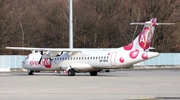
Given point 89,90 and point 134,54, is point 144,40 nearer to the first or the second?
point 134,54

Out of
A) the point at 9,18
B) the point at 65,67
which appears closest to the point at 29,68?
the point at 65,67

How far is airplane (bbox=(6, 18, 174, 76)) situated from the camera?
4159 centimetres

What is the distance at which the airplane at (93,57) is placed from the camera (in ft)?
136

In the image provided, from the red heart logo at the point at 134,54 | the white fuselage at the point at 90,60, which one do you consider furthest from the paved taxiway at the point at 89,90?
the white fuselage at the point at 90,60

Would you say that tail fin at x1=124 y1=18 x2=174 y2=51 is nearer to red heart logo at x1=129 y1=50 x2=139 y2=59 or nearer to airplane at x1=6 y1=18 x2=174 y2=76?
airplane at x1=6 y1=18 x2=174 y2=76

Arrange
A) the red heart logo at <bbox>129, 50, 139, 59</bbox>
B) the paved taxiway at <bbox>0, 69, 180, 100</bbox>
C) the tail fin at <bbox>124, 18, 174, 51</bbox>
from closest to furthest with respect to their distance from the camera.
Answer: the paved taxiway at <bbox>0, 69, 180, 100</bbox> < the red heart logo at <bbox>129, 50, 139, 59</bbox> < the tail fin at <bbox>124, 18, 174, 51</bbox>

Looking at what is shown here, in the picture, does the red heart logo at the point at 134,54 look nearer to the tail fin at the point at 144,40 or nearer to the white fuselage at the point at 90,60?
the white fuselage at the point at 90,60

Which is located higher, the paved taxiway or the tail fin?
the tail fin

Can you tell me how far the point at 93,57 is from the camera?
1734 inches

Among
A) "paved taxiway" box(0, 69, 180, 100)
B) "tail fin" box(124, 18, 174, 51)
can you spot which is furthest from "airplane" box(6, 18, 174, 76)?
"paved taxiway" box(0, 69, 180, 100)

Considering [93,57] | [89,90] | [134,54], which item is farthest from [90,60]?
[89,90]

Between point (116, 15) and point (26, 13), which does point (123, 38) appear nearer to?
point (116, 15)

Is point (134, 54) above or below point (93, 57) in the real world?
above

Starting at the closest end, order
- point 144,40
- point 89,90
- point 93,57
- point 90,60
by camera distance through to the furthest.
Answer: point 89,90 → point 144,40 → point 93,57 → point 90,60
